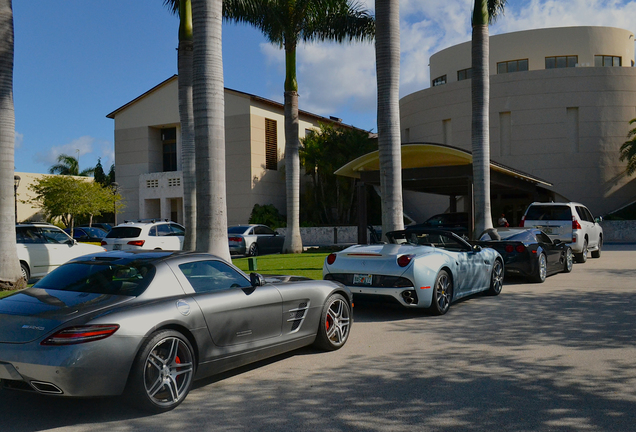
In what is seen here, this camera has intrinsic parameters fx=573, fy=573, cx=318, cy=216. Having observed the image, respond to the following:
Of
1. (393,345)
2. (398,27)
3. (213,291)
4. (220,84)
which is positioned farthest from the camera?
(398,27)

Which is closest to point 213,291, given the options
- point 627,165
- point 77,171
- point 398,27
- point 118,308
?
point 118,308

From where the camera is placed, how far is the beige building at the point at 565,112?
3509cm

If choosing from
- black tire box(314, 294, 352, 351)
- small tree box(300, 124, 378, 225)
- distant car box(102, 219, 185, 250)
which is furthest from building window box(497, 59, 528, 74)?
black tire box(314, 294, 352, 351)

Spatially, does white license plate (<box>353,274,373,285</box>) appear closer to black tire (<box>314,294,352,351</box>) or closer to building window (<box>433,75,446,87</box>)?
black tire (<box>314,294,352,351</box>)

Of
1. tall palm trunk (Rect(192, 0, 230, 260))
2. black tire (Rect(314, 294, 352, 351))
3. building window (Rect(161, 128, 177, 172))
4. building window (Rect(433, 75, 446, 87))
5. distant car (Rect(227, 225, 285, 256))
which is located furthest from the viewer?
building window (Rect(433, 75, 446, 87))

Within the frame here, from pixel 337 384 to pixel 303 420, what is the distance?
3.41ft

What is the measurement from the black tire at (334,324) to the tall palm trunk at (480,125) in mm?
12513

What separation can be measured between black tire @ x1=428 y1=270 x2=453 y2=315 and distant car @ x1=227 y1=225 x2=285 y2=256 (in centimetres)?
1489

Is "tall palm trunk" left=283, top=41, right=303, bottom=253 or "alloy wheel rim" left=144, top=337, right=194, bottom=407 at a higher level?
"tall palm trunk" left=283, top=41, right=303, bottom=253

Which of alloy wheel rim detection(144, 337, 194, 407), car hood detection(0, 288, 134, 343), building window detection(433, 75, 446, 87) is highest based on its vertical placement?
building window detection(433, 75, 446, 87)

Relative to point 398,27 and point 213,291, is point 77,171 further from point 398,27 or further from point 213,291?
point 213,291

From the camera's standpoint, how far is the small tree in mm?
37250

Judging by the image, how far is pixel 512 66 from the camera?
39812 mm

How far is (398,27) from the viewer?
14.9 metres
